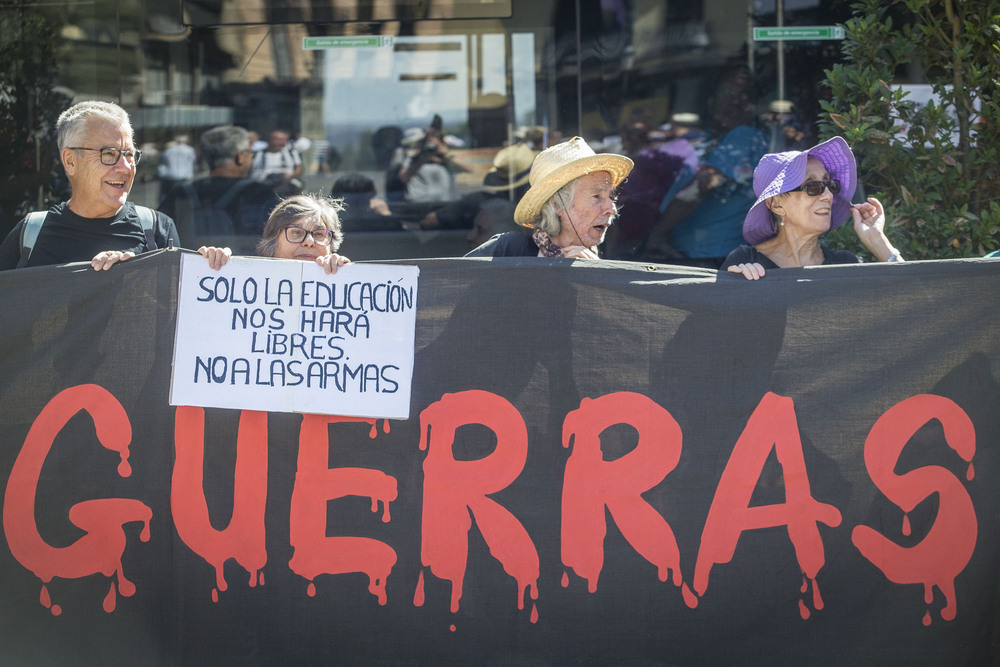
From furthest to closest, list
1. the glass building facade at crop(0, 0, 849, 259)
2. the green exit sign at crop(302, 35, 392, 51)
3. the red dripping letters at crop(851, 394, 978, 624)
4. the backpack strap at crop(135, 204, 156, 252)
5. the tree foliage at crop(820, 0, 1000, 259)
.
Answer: the green exit sign at crop(302, 35, 392, 51) → the glass building facade at crop(0, 0, 849, 259) → the tree foliage at crop(820, 0, 1000, 259) → the backpack strap at crop(135, 204, 156, 252) → the red dripping letters at crop(851, 394, 978, 624)

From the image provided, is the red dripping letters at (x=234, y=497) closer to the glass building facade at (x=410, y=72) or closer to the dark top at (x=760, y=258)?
the dark top at (x=760, y=258)

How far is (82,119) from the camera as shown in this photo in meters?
3.58

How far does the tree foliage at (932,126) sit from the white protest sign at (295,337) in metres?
2.33

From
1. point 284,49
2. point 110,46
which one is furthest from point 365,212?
point 110,46

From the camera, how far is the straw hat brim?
144 inches

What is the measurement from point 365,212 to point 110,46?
5.67 feet

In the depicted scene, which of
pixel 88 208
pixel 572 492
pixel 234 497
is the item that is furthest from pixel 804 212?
pixel 88 208

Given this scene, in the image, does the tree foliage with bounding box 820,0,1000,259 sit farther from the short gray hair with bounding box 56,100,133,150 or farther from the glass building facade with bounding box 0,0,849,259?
the short gray hair with bounding box 56,100,133,150

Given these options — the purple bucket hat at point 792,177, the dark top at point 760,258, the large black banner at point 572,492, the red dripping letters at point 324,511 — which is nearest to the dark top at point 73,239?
the large black banner at point 572,492

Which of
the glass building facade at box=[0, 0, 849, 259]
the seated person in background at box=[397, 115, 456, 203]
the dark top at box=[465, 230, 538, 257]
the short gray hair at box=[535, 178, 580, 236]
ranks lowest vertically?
the dark top at box=[465, 230, 538, 257]

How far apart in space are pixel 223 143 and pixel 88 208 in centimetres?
243

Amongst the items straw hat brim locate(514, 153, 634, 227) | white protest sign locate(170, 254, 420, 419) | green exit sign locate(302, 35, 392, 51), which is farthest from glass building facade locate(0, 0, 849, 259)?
white protest sign locate(170, 254, 420, 419)

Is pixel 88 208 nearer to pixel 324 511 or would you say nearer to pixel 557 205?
pixel 324 511

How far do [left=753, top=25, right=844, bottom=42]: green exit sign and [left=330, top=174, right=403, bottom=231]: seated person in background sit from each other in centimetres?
227
